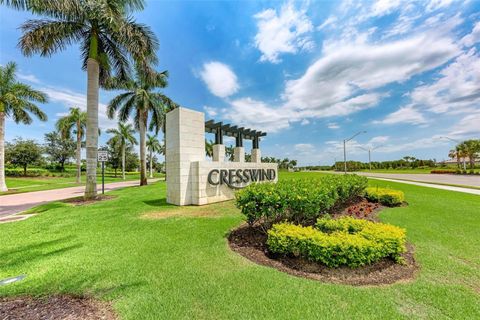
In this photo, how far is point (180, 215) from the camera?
7.84m

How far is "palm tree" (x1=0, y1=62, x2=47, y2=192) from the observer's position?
18.2m

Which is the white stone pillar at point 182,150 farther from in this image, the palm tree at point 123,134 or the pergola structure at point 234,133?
the palm tree at point 123,134

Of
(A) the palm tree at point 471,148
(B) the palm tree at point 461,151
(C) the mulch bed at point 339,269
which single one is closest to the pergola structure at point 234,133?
(C) the mulch bed at point 339,269

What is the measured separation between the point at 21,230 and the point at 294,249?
7.56m

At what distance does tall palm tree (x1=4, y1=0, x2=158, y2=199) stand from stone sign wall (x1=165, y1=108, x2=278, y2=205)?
179 inches

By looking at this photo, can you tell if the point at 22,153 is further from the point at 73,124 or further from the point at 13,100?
the point at 13,100

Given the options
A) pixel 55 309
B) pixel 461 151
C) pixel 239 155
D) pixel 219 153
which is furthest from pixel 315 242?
pixel 461 151

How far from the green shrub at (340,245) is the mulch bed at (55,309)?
9.03ft

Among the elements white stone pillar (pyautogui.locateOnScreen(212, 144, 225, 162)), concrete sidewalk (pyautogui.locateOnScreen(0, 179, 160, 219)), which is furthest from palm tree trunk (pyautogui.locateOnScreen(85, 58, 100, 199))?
white stone pillar (pyautogui.locateOnScreen(212, 144, 225, 162))

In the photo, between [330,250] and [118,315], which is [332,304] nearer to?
[330,250]

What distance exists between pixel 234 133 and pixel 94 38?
9.00m

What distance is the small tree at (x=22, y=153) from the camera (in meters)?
39.0

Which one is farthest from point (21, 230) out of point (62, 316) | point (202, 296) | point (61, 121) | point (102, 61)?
point (61, 121)

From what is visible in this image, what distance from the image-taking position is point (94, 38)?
11.8m
